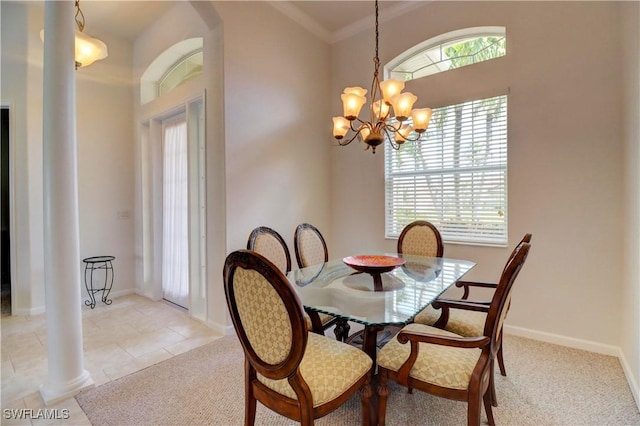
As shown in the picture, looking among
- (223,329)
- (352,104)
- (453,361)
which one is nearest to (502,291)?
(453,361)

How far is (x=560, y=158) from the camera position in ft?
8.77

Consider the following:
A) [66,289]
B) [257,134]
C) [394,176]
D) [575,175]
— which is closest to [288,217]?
[257,134]

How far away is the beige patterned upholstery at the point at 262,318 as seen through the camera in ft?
3.89

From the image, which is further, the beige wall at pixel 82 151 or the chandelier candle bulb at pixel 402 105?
the beige wall at pixel 82 151

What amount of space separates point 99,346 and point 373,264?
2559 mm

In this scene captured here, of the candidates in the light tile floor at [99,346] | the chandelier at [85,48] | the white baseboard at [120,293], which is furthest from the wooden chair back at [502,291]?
the white baseboard at [120,293]

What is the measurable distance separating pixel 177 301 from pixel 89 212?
1676 millimetres

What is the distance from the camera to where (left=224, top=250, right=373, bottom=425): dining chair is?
3.81ft

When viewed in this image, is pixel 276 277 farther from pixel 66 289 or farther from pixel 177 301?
pixel 177 301

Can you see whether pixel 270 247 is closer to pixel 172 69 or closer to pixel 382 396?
pixel 382 396

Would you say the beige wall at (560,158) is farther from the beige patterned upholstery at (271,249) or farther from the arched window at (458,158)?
the beige patterned upholstery at (271,249)

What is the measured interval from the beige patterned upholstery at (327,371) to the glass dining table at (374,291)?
0.61ft

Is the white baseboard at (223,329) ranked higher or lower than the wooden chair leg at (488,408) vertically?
lower

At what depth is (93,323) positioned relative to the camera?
3.22 m
